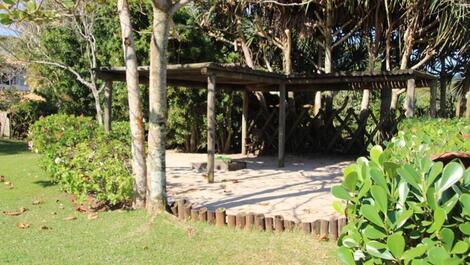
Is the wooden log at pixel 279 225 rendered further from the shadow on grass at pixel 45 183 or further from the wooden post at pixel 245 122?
the wooden post at pixel 245 122

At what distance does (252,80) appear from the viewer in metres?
11.0

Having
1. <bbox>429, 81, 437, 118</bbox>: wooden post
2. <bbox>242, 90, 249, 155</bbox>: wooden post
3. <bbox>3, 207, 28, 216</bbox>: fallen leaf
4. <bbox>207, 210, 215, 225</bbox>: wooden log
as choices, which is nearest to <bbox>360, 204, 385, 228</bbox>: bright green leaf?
<bbox>207, 210, 215, 225</bbox>: wooden log

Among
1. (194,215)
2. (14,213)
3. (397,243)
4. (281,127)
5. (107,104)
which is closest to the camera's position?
(397,243)

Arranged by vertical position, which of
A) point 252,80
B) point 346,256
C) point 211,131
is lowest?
point 346,256

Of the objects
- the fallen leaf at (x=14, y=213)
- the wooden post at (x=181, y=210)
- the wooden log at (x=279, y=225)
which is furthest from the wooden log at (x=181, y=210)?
the fallen leaf at (x=14, y=213)

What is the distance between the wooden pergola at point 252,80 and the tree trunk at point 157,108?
317cm

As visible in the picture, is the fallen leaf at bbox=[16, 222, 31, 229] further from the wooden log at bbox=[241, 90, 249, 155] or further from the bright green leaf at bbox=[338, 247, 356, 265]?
the wooden log at bbox=[241, 90, 249, 155]

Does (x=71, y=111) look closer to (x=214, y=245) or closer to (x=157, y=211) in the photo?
(x=157, y=211)

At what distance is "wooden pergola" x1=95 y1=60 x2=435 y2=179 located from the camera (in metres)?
9.40

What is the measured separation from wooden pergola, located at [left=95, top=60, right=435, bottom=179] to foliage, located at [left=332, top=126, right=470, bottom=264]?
7.22 metres

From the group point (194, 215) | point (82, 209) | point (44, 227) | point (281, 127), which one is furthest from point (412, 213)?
point (281, 127)

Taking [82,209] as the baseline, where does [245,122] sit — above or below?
above

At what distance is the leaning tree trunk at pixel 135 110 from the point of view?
20.4 ft

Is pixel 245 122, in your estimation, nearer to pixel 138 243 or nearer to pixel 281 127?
pixel 281 127
